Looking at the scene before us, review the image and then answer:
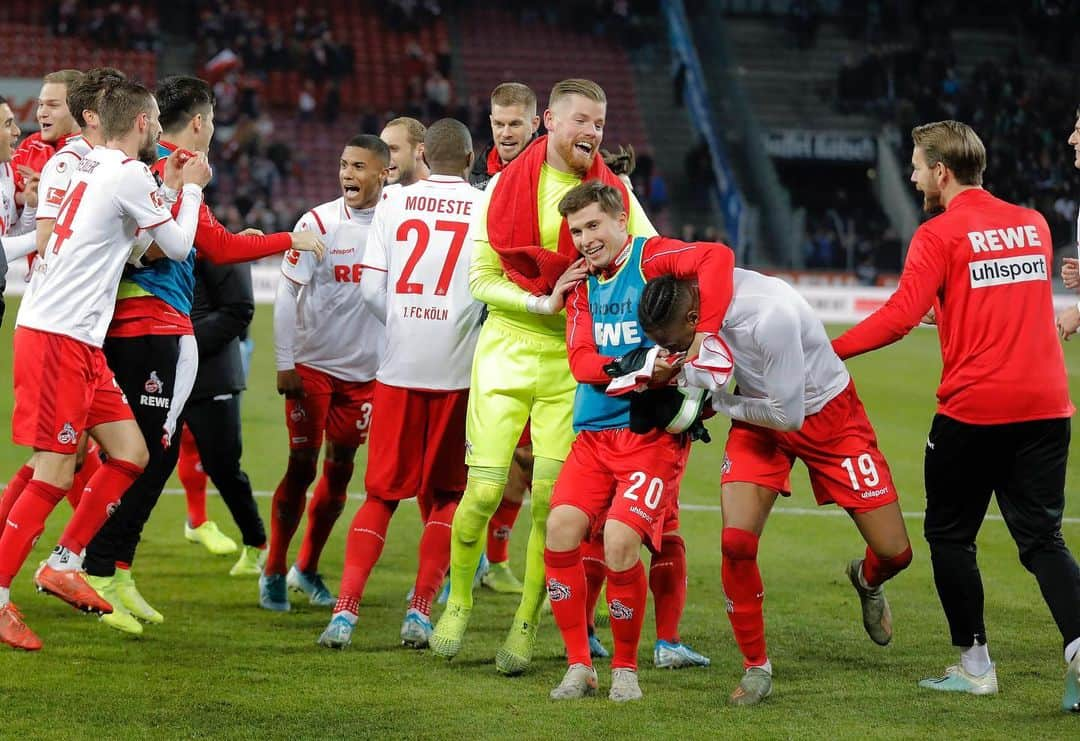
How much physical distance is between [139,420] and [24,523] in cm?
73

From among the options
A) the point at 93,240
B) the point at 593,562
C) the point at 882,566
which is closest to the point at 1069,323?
the point at 882,566

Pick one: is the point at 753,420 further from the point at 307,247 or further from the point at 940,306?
the point at 307,247

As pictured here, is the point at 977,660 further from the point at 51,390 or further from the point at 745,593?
the point at 51,390

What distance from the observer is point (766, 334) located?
5.21m

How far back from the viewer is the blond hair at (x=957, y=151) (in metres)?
5.43

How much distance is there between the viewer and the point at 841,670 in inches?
228

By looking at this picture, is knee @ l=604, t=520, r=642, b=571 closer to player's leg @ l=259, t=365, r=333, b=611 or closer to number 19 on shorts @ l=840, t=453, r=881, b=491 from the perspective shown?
number 19 on shorts @ l=840, t=453, r=881, b=491

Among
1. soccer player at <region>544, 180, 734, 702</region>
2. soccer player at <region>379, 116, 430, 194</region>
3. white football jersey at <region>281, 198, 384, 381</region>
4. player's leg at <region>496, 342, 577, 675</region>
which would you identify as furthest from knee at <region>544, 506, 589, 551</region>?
soccer player at <region>379, 116, 430, 194</region>

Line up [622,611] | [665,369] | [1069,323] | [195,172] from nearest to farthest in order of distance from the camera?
[665,369] < [622,611] < [1069,323] < [195,172]

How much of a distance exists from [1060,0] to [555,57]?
11860mm

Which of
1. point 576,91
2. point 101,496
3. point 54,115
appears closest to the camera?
point 576,91

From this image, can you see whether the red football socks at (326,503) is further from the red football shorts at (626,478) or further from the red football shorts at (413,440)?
the red football shorts at (626,478)

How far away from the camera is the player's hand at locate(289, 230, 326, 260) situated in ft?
21.1

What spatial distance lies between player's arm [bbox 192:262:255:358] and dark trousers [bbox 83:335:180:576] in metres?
0.75
